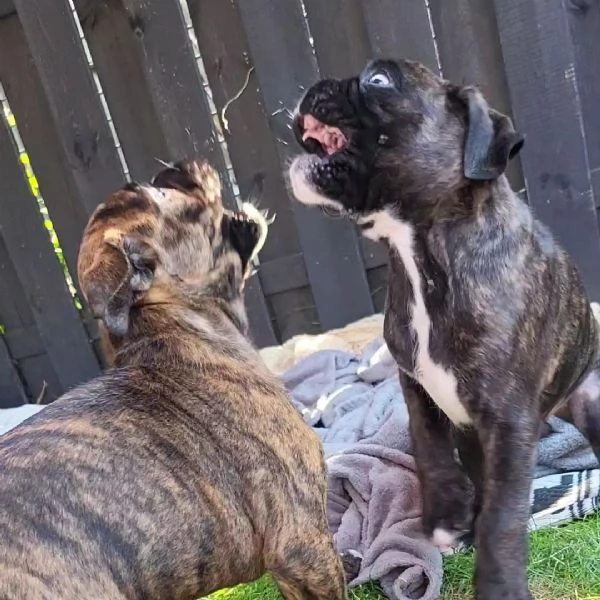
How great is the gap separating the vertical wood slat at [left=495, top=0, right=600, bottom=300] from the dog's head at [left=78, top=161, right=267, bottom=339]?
2030 millimetres

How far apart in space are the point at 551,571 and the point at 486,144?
4.86ft

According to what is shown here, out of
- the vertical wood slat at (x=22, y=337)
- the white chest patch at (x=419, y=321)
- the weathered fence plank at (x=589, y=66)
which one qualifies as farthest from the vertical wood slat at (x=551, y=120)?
the vertical wood slat at (x=22, y=337)

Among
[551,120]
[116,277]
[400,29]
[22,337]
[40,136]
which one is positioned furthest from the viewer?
[22,337]

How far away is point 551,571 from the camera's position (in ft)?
9.78

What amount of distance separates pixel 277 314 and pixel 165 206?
233 centimetres

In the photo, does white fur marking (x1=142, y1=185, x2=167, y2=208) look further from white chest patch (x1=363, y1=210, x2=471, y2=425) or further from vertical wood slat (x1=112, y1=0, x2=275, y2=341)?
vertical wood slat (x1=112, y1=0, x2=275, y2=341)

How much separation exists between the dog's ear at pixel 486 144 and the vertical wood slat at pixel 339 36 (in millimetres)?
1862

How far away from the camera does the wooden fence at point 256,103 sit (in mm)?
4418

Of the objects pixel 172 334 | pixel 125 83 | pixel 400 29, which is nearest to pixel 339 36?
pixel 400 29

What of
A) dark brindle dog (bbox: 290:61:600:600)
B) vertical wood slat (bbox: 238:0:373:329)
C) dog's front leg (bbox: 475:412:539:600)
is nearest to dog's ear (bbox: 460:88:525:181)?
dark brindle dog (bbox: 290:61:600:600)

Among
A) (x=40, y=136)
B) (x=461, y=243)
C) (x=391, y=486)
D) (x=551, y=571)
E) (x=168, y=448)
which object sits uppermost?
(x=40, y=136)

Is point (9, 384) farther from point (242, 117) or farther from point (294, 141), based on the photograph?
point (294, 141)

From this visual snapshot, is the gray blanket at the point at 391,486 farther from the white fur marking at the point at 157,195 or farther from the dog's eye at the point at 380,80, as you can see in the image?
the dog's eye at the point at 380,80

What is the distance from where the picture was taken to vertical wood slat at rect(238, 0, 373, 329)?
14.5 feet
